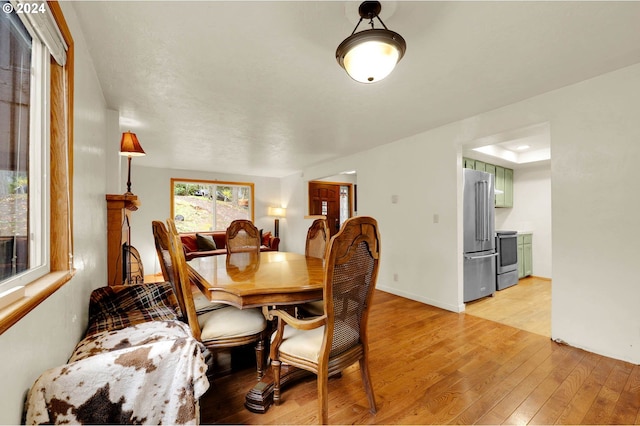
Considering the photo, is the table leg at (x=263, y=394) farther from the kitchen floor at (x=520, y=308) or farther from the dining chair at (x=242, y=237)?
the kitchen floor at (x=520, y=308)

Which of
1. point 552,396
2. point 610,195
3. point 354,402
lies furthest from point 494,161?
point 354,402

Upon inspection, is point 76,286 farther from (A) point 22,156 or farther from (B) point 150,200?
(B) point 150,200

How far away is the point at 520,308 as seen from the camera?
3330 millimetres

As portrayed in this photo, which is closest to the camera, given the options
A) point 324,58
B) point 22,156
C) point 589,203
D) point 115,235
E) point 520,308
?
point 22,156

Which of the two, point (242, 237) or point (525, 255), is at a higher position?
point (242, 237)


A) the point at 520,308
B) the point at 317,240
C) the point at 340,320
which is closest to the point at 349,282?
the point at 340,320

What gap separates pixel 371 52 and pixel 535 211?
519 centimetres

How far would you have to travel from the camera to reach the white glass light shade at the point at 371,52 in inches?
56.3

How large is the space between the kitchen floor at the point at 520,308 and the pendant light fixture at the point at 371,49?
111 inches

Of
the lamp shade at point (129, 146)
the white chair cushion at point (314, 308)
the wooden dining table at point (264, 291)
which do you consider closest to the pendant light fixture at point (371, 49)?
the wooden dining table at point (264, 291)

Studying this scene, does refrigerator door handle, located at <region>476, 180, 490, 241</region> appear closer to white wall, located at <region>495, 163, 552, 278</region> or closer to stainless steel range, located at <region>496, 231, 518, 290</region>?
stainless steel range, located at <region>496, 231, 518, 290</region>

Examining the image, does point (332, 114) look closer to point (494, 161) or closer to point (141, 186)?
point (494, 161)

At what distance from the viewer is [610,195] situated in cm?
214

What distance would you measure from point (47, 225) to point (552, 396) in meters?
2.87
